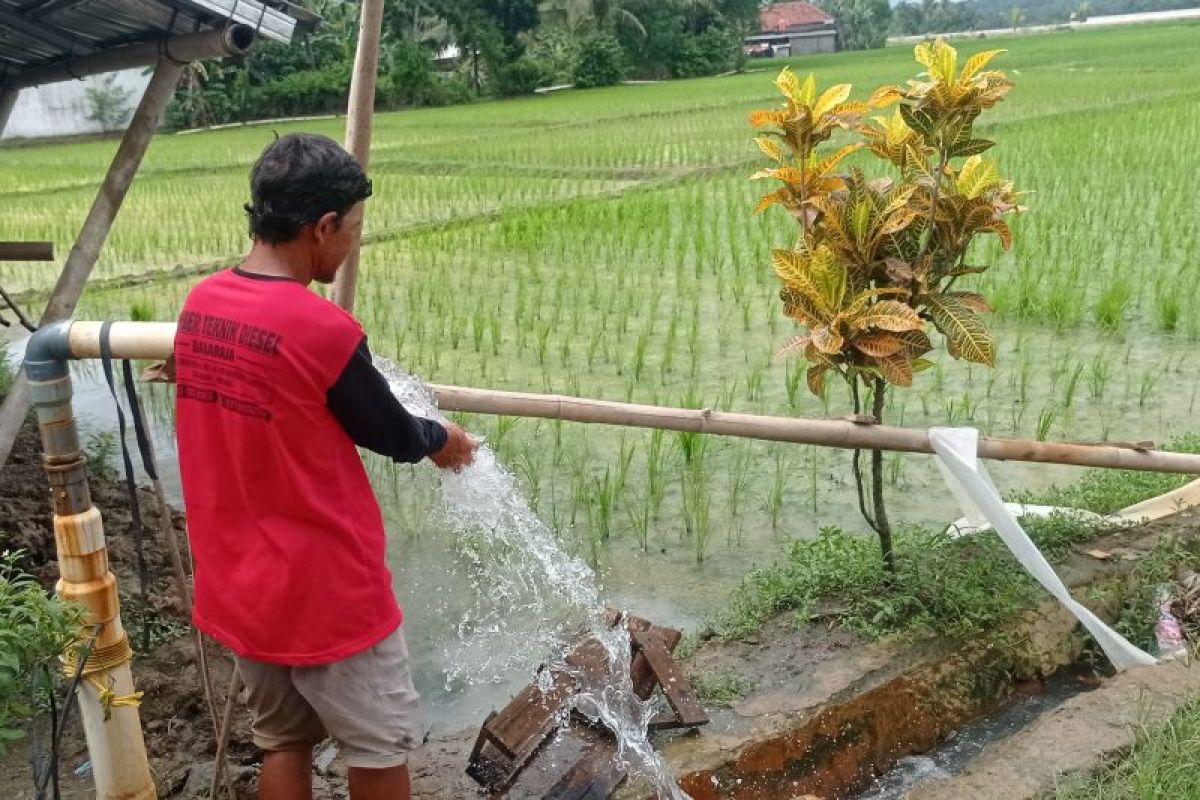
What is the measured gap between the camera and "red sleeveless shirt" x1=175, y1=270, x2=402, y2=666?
156 cm

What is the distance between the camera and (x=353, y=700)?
1.72 metres

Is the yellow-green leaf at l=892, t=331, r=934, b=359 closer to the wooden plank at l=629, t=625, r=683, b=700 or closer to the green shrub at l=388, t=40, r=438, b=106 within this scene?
the wooden plank at l=629, t=625, r=683, b=700

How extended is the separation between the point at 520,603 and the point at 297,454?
5.67 ft

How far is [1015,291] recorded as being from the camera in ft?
18.3

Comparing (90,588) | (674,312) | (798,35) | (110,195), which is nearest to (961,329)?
(90,588)

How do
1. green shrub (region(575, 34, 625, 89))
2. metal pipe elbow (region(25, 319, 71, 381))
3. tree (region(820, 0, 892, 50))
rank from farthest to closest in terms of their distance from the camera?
tree (region(820, 0, 892, 50))
green shrub (region(575, 34, 625, 89))
metal pipe elbow (region(25, 319, 71, 381))

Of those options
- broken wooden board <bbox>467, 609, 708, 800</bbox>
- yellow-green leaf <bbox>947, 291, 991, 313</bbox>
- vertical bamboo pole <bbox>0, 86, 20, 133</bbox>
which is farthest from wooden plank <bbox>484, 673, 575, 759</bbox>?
vertical bamboo pole <bbox>0, 86, 20, 133</bbox>

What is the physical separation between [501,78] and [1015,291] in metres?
24.2

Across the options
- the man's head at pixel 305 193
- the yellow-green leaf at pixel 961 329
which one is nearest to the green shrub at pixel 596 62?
the yellow-green leaf at pixel 961 329

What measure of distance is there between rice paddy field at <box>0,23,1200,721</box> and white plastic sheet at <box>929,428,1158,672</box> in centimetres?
93

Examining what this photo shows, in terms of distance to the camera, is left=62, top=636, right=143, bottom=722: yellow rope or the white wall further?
the white wall

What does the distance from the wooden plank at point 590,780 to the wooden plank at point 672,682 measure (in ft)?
0.57

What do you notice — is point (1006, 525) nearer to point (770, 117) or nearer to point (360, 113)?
point (770, 117)

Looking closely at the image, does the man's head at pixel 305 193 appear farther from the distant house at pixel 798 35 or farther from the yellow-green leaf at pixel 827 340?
the distant house at pixel 798 35
